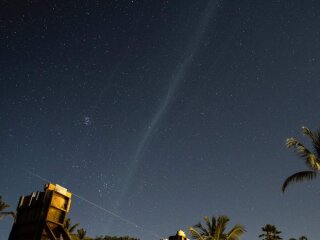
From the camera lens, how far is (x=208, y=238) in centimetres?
2244

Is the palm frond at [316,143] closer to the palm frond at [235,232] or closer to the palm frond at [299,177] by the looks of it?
the palm frond at [299,177]

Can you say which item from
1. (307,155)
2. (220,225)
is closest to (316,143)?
(307,155)

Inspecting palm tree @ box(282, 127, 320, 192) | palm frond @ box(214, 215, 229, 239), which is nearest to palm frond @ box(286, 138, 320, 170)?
palm tree @ box(282, 127, 320, 192)

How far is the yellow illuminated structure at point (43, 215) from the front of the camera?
680 centimetres

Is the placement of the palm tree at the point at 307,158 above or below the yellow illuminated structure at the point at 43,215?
above

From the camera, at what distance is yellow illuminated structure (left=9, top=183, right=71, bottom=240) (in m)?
6.80

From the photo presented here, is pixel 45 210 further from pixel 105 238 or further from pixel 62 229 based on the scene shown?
pixel 105 238

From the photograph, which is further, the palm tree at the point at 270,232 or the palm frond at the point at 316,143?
the palm tree at the point at 270,232

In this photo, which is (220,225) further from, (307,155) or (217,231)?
(307,155)

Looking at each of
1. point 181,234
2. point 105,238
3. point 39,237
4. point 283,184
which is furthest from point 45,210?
point 105,238

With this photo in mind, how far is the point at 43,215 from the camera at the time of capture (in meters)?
6.85

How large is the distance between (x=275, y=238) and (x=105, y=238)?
31603mm

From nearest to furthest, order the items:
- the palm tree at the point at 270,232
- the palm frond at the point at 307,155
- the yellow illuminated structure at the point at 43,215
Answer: the yellow illuminated structure at the point at 43,215 → the palm frond at the point at 307,155 → the palm tree at the point at 270,232

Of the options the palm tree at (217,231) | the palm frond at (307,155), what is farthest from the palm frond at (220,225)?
the palm frond at (307,155)
